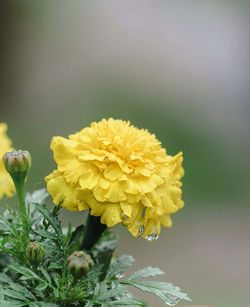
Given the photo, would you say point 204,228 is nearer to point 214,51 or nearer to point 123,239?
point 123,239

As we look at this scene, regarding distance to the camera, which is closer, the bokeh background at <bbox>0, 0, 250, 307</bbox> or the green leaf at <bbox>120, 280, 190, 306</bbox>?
the green leaf at <bbox>120, 280, 190, 306</bbox>

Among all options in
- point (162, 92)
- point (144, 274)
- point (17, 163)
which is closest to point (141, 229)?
point (144, 274)

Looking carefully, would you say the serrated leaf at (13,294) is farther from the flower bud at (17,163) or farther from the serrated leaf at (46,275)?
the flower bud at (17,163)

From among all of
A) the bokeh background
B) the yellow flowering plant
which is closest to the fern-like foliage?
the yellow flowering plant

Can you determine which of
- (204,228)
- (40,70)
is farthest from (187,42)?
(204,228)

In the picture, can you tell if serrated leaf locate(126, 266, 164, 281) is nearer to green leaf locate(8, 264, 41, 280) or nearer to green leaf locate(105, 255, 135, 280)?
green leaf locate(105, 255, 135, 280)
